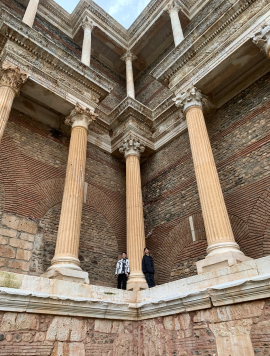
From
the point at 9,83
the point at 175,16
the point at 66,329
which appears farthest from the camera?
the point at 175,16

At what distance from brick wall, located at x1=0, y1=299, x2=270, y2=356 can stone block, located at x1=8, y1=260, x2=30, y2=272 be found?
280 cm

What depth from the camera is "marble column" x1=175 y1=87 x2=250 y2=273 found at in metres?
5.95

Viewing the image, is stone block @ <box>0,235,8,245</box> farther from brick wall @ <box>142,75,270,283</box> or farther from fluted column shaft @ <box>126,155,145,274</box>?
brick wall @ <box>142,75,270,283</box>

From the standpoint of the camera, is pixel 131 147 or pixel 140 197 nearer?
pixel 140 197

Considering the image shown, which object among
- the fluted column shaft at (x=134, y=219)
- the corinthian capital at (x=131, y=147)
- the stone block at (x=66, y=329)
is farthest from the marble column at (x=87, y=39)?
the stone block at (x=66, y=329)

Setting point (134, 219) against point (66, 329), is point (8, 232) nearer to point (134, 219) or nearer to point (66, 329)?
point (66, 329)

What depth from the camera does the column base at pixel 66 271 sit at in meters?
6.24

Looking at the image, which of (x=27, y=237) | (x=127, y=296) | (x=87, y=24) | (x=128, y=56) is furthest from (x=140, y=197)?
(x=87, y=24)

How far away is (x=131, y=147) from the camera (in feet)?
35.5

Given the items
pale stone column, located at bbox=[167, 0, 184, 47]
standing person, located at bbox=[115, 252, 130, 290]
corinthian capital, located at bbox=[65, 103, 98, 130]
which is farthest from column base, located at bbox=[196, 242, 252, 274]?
pale stone column, located at bbox=[167, 0, 184, 47]

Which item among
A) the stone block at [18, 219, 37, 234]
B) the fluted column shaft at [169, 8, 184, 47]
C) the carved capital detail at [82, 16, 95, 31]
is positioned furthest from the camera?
the carved capital detail at [82, 16, 95, 31]

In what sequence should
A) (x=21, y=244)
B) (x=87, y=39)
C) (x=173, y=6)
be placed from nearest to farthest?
(x=21, y=244) → (x=87, y=39) → (x=173, y=6)

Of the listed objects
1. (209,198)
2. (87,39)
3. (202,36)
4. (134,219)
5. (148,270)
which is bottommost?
(148,270)

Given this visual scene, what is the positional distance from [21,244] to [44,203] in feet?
5.23
